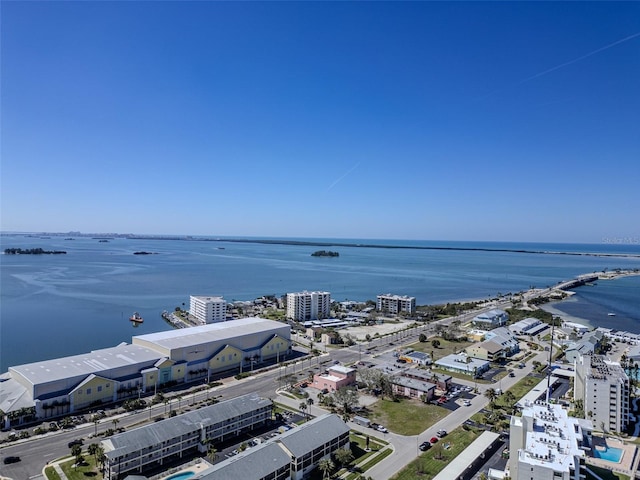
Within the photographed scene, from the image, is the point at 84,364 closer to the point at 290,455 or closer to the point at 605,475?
the point at 290,455

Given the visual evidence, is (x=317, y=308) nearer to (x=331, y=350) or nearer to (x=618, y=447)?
(x=331, y=350)

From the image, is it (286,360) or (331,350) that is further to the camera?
(331,350)

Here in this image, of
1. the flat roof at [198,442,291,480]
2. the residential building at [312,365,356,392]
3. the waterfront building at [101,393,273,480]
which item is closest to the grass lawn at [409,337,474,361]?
the residential building at [312,365,356,392]

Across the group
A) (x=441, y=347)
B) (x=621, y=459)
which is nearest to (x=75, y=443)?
(x=621, y=459)

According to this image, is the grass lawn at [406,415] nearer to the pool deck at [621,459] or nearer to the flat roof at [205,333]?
the pool deck at [621,459]

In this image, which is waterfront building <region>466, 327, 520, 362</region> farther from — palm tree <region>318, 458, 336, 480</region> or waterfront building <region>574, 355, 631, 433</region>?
palm tree <region>318, 458, 336, 480</region>

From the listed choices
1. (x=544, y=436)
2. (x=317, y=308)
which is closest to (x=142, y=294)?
(x=317, y=308)
